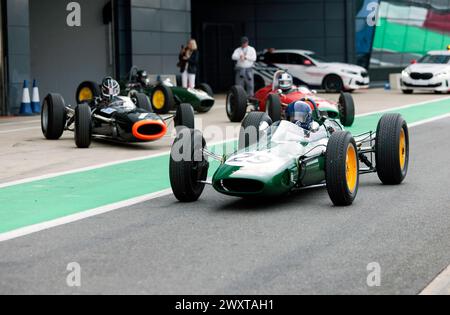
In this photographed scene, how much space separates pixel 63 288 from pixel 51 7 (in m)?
20.9

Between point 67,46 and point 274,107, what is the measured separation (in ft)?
34.1

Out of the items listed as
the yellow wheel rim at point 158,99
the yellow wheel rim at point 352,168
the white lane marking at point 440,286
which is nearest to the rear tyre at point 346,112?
the yellow wheel rim at point 158,99

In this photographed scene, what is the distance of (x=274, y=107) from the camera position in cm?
1911

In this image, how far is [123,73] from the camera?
92.2ft

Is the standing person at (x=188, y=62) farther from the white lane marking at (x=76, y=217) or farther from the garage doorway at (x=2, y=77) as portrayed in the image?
the white lane marking at (x=76, y=217)

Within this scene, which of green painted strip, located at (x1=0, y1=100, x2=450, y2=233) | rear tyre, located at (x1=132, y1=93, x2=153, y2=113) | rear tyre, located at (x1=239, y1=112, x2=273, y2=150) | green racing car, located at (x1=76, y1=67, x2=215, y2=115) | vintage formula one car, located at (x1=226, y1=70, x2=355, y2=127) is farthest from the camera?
green racing car, located at (x1=76, y1=67, x2=215, y2=115)

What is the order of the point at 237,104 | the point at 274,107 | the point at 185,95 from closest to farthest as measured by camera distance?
the point at 274,107 → the point at 237,104 → the point at 185,95

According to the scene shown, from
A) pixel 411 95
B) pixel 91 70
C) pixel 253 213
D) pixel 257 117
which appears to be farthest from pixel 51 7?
pixel 253 213

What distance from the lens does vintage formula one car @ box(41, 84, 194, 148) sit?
1591cm

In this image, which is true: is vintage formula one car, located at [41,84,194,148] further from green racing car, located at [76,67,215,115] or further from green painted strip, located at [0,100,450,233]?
green racing car, located at [76,67,215,115]

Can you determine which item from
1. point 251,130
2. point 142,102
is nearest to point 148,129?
point 142,102

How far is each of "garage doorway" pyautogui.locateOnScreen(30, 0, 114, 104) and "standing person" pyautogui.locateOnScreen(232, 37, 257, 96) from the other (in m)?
3.63

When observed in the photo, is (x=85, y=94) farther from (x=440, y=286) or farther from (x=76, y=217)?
(x=440, y=286)

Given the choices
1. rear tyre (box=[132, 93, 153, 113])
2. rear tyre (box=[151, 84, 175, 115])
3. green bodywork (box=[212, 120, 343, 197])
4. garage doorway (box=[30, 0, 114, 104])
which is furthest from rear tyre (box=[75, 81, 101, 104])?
green bodywork (box=[212, 120, 343, 197])
